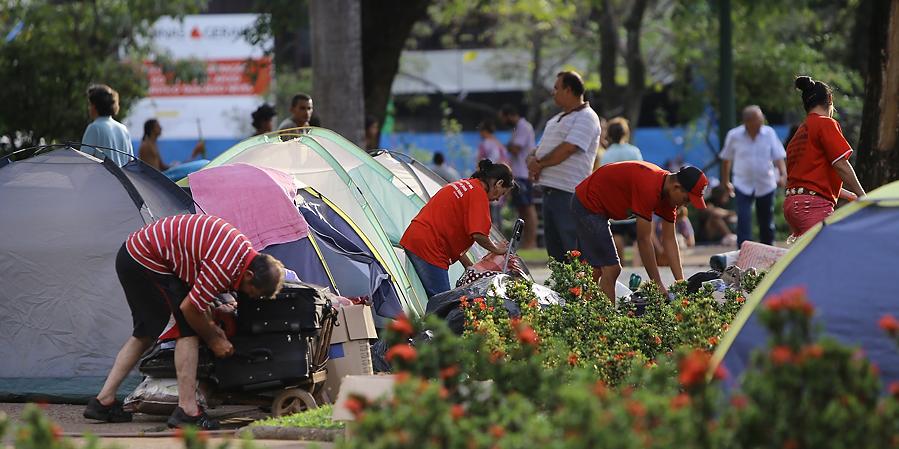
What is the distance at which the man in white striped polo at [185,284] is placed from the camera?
7.25m

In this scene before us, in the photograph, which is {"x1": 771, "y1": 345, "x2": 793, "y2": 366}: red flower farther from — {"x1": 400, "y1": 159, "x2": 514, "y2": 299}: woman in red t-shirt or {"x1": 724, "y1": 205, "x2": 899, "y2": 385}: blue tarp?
{"x1": 400, "y1": 159, "x2": 514, "y2": 299}: woman in red t-shirt

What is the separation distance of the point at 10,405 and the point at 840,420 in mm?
6046

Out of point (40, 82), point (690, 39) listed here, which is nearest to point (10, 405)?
point (40, 82)

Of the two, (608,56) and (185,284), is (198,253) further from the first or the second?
(608,56)

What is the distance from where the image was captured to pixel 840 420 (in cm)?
413

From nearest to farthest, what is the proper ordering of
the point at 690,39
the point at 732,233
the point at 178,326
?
the point at 178,326, the point at 732,233, the point at 690,39

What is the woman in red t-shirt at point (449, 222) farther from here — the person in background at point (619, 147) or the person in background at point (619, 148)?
the person in background at point (619, 147)

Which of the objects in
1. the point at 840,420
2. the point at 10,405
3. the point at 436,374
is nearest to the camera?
the point at 840,420

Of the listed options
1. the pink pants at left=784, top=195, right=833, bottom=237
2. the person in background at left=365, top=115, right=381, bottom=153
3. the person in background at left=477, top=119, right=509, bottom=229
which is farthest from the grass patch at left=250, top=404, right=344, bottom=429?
the person in background at left=477, top=119, right=509, bottom=229

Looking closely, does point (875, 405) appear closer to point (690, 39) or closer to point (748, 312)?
point (748, 312)

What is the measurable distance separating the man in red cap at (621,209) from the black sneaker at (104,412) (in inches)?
134

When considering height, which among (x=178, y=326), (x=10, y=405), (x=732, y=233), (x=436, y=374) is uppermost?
(x=436, y=374)

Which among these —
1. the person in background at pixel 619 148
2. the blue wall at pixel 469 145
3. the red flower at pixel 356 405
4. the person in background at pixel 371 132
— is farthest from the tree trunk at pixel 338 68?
the blue wall at pixel 469 145

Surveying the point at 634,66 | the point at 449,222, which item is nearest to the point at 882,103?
the point at 449,222
